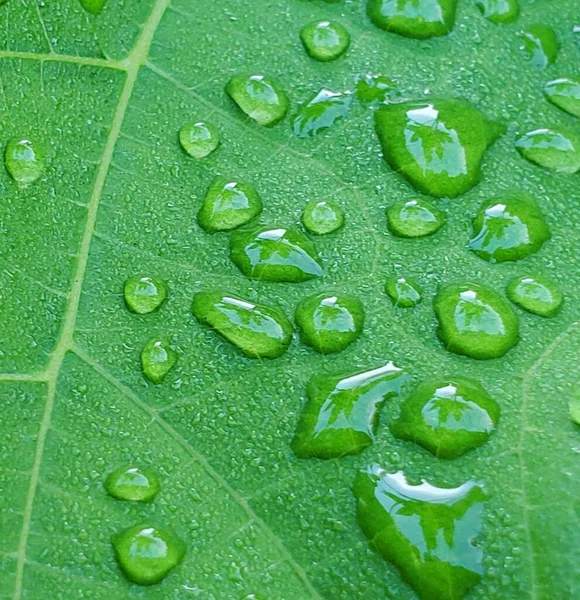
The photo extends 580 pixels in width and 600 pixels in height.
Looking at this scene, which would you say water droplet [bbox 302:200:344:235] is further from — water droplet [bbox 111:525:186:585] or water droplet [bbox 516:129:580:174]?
water droplet [bbox 111:525:186:585]

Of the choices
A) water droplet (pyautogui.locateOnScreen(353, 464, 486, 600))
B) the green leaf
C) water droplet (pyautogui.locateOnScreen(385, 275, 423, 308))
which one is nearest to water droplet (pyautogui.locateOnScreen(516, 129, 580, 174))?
the green leaf

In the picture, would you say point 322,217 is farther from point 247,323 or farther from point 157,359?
point 157,359

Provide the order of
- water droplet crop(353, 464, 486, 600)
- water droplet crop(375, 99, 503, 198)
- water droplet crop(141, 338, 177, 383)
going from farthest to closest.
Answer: water droplet crop(375, 99, 503, 198) → water droplet crop(141, 338, 177, 383) → water droplet crop(353, 464, 486, 600)

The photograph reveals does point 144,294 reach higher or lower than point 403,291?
lower

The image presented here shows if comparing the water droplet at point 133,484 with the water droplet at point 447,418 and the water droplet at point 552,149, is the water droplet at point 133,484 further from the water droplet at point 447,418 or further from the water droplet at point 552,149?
the water droplet at point 552,149

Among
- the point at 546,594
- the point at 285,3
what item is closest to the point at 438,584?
the point at 546,594

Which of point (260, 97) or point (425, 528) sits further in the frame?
point (260, 97)

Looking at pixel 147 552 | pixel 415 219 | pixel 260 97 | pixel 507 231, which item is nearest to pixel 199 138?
pixel 260 97

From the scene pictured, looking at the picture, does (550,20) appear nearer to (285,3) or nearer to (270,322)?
(285,3)
